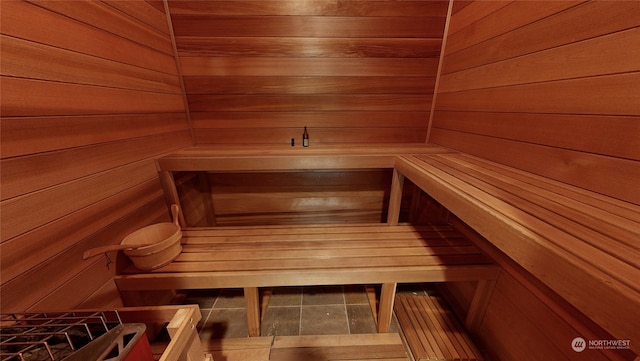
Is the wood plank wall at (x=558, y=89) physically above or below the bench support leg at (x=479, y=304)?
above

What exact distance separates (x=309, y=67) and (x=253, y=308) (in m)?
2.07

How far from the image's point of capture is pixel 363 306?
1.96 m

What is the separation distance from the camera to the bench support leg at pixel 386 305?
1.53 m

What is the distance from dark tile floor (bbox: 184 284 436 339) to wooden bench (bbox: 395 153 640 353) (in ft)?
4.39

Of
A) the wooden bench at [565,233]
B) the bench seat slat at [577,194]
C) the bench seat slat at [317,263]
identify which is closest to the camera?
the wooden bench at [565,233]

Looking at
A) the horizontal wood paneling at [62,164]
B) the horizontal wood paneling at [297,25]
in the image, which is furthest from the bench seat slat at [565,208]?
the horizontal wood paneling at [62,164]

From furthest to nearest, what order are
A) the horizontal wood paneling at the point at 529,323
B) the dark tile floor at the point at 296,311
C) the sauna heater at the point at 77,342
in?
the dark tile floor at the point at 296,311 < the horizontal wood paneling at the point at 529,323 < the sauna heater at the point at 77,342

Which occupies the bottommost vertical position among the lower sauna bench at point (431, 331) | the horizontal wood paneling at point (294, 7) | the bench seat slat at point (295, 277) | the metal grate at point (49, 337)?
the lower sauna bench at point (431, 331)

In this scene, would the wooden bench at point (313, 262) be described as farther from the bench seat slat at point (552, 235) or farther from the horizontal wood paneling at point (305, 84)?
the horizontal wood paneling at point (305, 84)

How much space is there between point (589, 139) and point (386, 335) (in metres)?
1.72

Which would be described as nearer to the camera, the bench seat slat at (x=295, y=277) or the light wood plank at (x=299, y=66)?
the bench seat slat at (x=295, y=277)

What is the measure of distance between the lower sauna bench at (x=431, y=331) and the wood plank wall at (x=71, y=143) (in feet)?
6.80

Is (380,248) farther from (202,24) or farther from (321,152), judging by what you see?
(202,24)

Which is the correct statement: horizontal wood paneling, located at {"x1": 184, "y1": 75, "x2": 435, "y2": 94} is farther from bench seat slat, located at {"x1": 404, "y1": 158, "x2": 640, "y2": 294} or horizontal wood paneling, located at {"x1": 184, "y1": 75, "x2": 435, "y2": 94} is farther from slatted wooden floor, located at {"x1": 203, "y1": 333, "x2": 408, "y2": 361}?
slatted wooden floor, located at {"x1": 203, "y1": 333, "x2": 408, "y2": 361}
